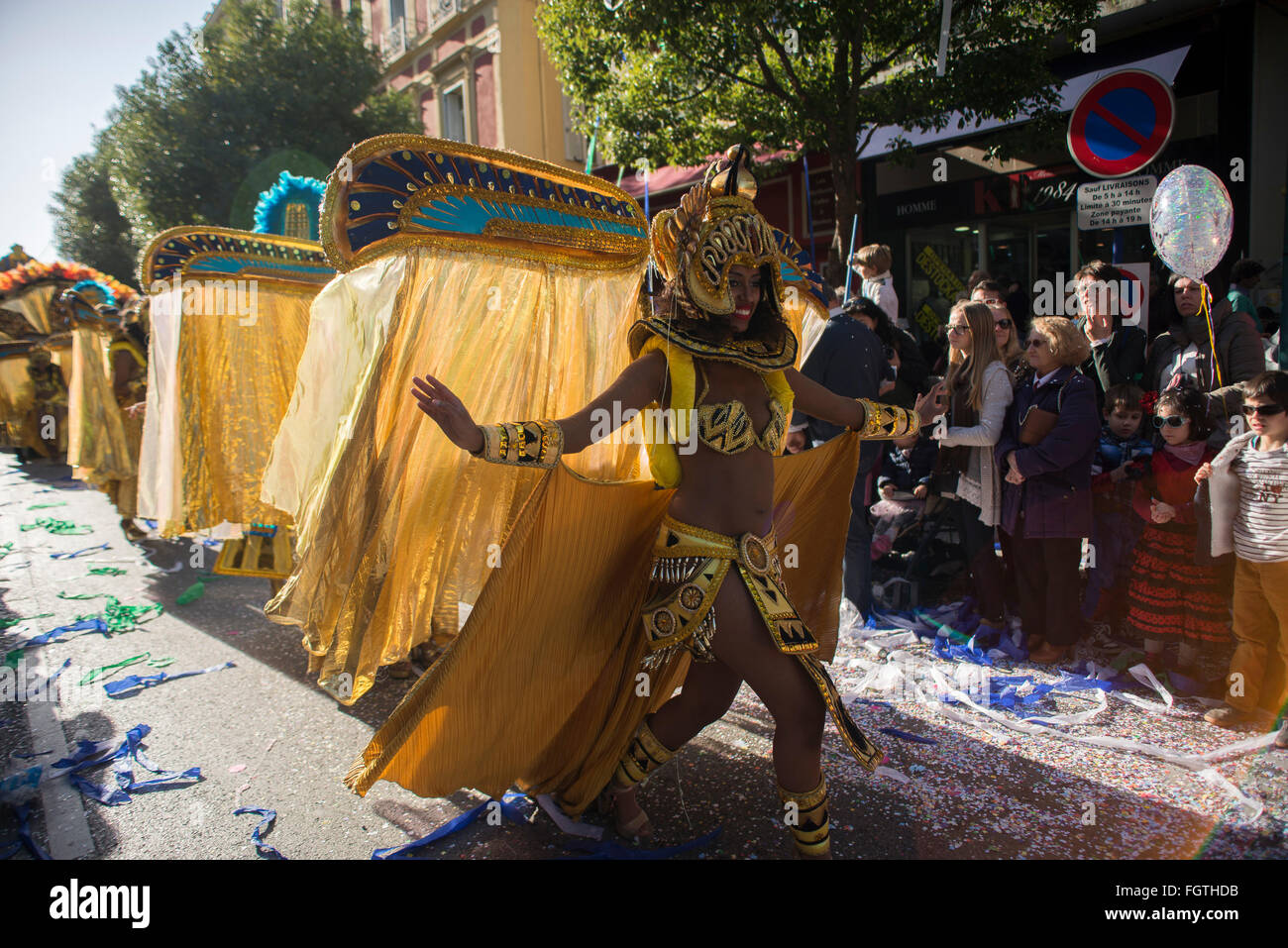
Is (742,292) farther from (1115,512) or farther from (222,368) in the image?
(222,368)

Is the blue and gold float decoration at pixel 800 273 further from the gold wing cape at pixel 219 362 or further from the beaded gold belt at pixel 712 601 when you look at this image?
the gold wing cape at pixel 219 362

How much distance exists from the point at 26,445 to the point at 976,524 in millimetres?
14120

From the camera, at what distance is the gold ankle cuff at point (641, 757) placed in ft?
8.68

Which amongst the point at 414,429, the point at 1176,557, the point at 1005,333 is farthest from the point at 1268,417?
the point at 414,429

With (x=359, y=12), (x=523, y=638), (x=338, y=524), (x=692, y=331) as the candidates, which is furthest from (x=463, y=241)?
(x=359, y=12)

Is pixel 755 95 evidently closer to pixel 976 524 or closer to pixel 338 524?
pixel 976 524

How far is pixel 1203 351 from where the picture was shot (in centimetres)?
457

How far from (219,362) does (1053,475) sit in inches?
187

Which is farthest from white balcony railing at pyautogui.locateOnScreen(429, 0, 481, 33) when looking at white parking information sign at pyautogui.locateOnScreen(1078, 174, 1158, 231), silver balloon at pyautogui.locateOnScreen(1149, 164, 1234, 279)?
silver balloon at pyautogui.locateOnScreen(1149, 164, 1234, 279)

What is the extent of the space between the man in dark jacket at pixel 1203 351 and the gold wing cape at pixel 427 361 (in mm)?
3164

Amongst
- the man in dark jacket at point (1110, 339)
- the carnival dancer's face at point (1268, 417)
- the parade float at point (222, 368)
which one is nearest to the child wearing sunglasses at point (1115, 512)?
the man in dark jacket at point (1110, 339)

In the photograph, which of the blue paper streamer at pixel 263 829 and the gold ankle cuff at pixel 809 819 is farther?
the blue paper streamer at pixel 263 829

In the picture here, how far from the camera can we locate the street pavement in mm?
2648

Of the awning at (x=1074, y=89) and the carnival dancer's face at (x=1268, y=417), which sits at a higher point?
the awning at (x=1074, y=89)
